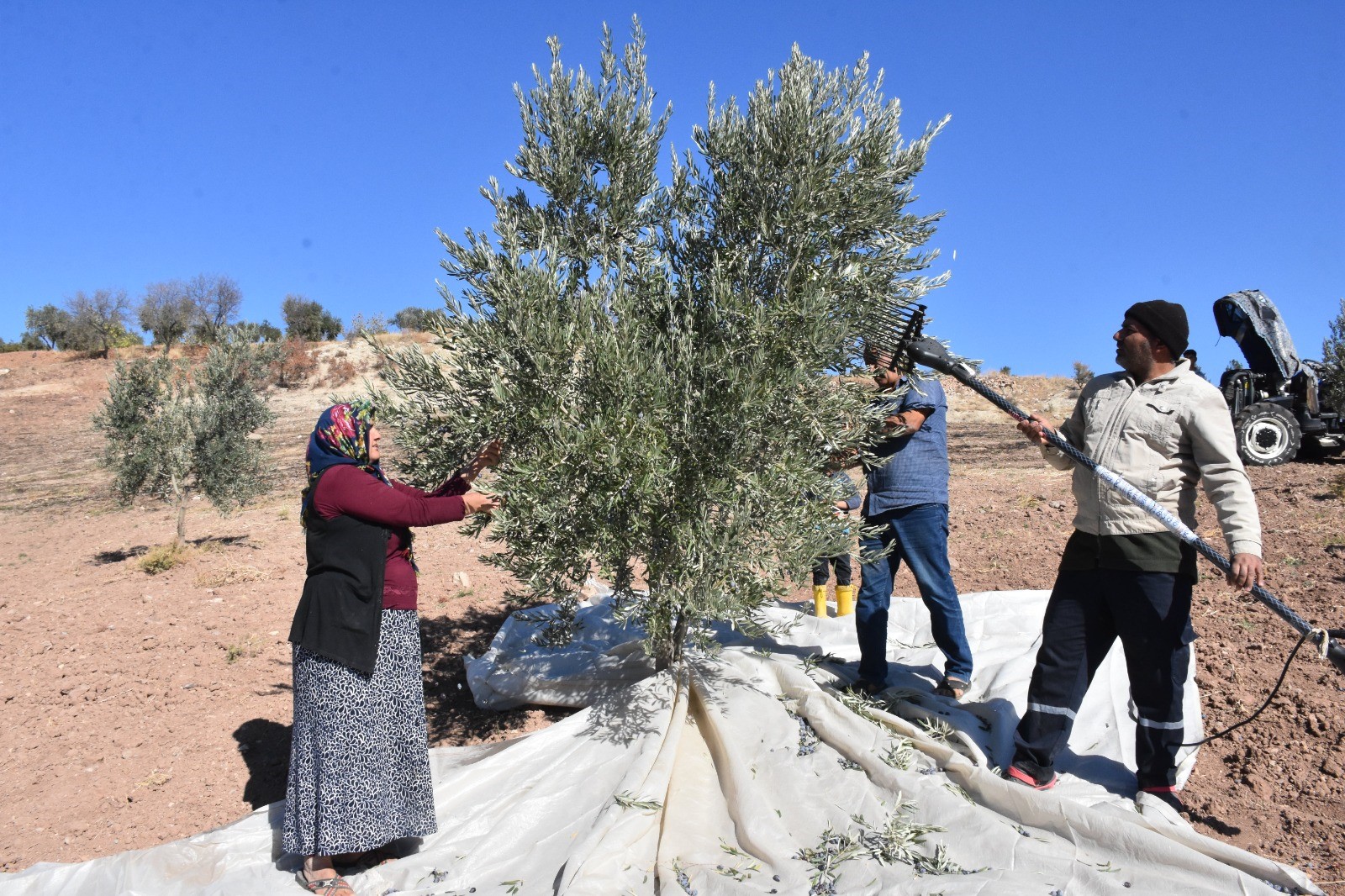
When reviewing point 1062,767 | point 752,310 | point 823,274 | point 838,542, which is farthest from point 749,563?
point 1062,767

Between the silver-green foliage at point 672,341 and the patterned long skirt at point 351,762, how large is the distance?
819 millimetres

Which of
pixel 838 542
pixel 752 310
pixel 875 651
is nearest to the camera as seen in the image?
pixel 752 310

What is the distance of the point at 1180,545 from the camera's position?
352cm

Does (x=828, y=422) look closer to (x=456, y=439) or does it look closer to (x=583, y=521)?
(x=583, y=521)

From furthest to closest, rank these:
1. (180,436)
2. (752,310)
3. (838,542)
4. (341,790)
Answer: (180,436)
(838,542)
(752,310)
(341,790)

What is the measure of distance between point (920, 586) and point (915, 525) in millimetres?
324

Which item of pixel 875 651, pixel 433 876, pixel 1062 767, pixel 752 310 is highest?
pixel 752 310

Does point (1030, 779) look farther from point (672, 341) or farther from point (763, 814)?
point (672, 341)

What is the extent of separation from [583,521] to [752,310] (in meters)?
1.18

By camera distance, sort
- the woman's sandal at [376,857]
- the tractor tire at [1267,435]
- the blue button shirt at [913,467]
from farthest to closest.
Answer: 1. the tractor tire at [1267,435]
2. the blue button shirt at [913,467]
3. the woman's sandal at [376,857]

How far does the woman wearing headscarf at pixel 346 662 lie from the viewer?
3480 millimetres

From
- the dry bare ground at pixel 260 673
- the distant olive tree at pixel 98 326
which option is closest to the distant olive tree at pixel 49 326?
the distant olive tree at pixel 98 326

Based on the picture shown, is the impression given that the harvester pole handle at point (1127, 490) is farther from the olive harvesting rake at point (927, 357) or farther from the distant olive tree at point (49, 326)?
the distant olive tree at point (49, 326)

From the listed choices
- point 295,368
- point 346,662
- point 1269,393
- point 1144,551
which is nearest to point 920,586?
point 1144,551
